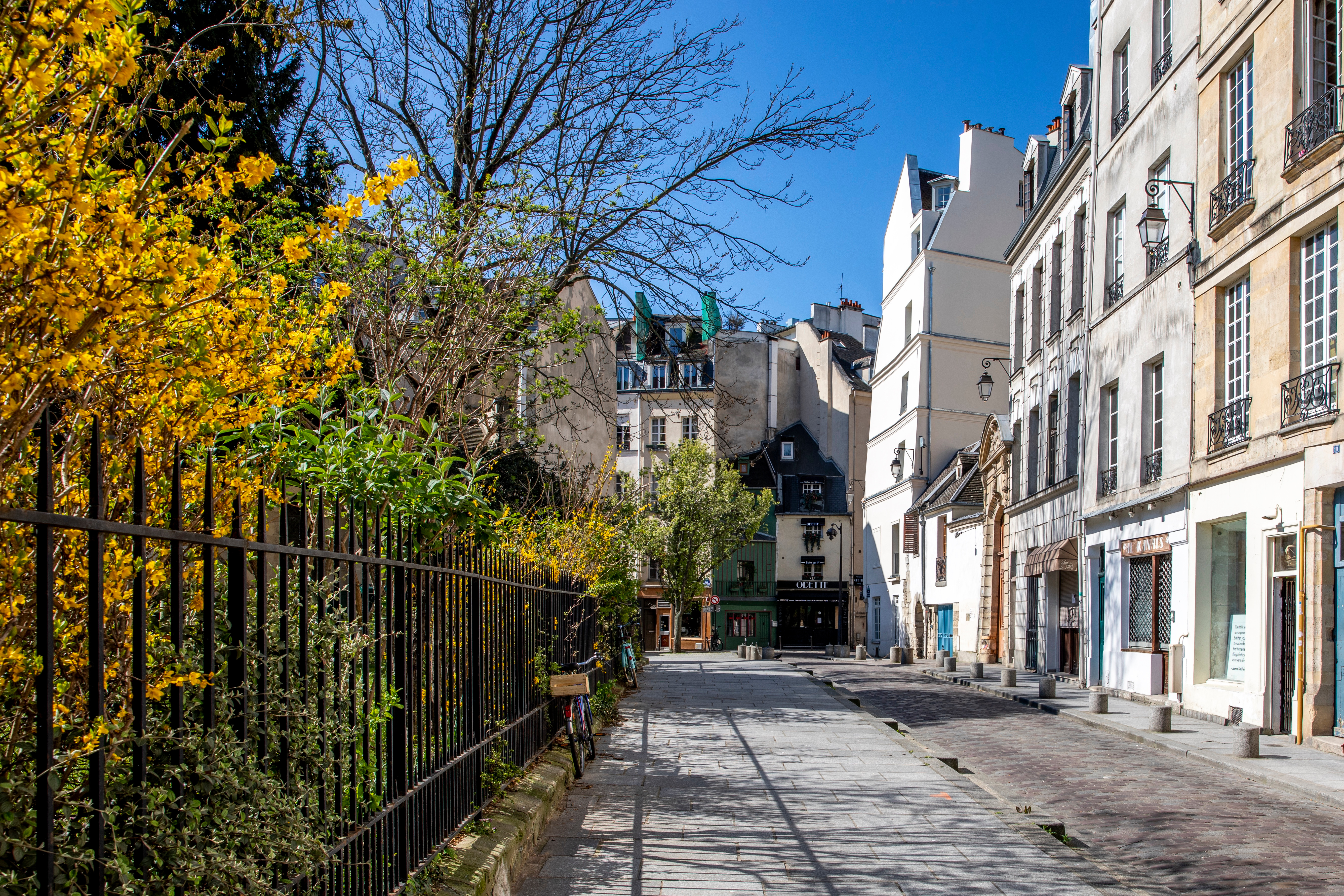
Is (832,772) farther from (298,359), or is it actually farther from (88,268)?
(88,268)

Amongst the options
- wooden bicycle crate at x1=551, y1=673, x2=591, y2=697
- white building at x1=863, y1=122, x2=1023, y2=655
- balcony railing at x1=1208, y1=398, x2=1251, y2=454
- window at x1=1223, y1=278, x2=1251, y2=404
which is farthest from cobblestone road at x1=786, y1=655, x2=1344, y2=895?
white building at x1=863, y1=122, x2=1023, y2=655

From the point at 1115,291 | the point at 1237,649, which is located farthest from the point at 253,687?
the point at 1115,291

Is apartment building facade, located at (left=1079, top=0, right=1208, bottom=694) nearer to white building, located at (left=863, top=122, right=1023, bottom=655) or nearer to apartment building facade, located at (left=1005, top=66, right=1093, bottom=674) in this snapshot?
apartment building facade, located at (left=1005, top=66, right=1093, bottom=674)

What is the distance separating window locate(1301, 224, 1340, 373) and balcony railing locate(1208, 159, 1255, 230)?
5.60 ft

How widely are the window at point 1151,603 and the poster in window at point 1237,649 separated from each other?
1626mm

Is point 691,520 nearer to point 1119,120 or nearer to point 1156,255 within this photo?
point 1119,120

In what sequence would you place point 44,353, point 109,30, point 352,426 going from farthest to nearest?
point 352,426
point 109,30
point 44,353

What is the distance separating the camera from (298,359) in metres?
3.89

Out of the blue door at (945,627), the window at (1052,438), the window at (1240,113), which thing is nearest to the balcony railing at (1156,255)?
the window at (1240,113)

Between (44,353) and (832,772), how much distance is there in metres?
8.37

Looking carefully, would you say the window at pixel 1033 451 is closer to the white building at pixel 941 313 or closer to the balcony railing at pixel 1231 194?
the balcony railing at pixel 1231 194

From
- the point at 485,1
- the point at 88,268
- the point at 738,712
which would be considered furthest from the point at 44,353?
the point at 738,712

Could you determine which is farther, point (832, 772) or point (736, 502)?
point (736, 502)

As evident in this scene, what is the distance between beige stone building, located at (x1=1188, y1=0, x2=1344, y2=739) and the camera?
13172 millimetres
